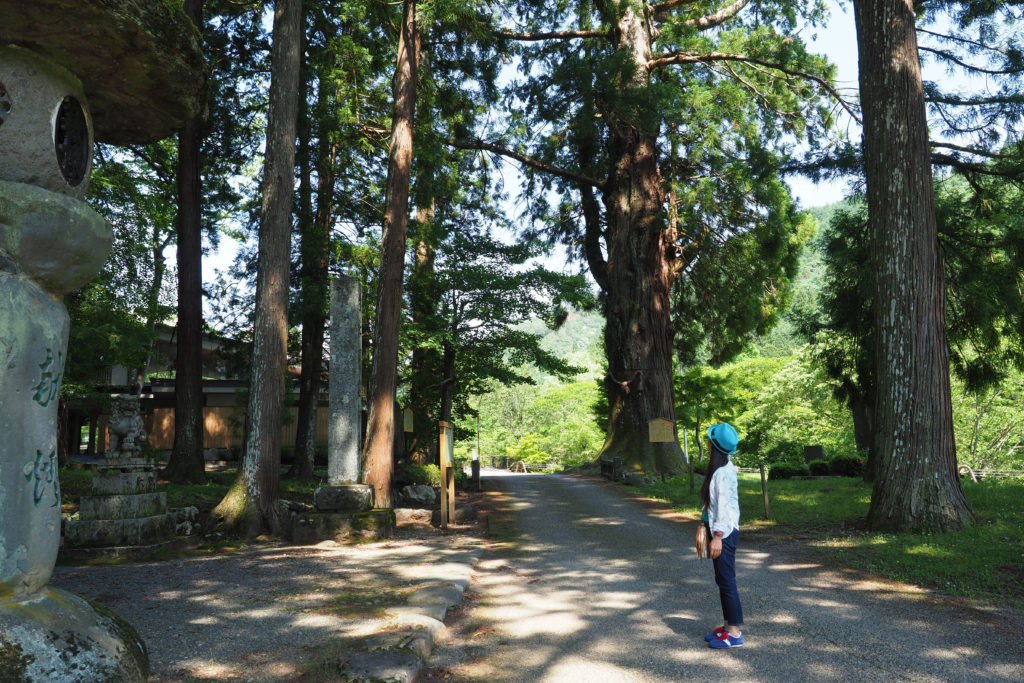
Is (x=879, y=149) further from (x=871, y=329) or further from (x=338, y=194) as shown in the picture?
(x=338, y=194)

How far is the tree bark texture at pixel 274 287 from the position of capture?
10.1 m

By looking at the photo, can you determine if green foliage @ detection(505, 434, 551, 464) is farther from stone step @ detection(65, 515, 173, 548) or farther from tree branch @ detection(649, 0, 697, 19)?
stone step @ detection(65, 515, 173, 548)

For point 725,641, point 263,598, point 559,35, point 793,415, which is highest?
point 559,35

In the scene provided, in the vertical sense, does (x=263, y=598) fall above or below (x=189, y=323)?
below

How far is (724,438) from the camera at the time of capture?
15.4ft

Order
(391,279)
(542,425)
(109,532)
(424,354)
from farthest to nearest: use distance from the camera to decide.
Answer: (542,425) → (424,354) → (391,279) → (109,532)

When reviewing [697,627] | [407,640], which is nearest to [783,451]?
[697,627]

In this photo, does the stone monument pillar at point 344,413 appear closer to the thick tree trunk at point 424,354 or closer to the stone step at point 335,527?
the stone step at point 335,527

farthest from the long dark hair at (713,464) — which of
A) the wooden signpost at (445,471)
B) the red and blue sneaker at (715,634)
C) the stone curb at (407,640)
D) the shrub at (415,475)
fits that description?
the shrub at (415,475)

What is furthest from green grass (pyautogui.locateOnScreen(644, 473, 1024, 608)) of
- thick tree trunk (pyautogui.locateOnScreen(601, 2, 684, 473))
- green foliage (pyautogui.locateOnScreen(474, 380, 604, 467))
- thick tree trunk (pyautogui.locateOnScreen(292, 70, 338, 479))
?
green foliage (pyautogui.locateOnScreen(474, 380, 604, 467))

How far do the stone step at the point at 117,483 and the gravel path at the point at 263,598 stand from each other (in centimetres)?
142

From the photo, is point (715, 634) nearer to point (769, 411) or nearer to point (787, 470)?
point (787, 470)

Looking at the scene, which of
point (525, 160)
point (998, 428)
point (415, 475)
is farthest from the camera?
point (998, 428)

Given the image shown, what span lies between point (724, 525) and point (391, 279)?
881 cm
